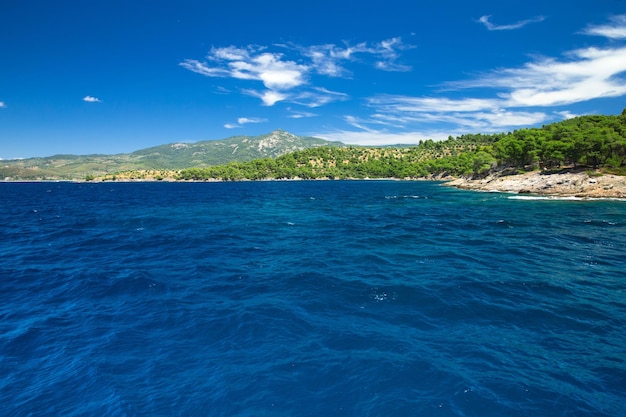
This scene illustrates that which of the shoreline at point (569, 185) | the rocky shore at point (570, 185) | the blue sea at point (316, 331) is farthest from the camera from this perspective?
the rocky shore at point (570, 185)

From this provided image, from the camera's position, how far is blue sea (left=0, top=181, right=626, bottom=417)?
395 inches

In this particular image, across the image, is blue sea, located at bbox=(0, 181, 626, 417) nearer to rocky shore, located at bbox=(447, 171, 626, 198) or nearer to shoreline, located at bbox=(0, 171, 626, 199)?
shoreline, located at bbox=(0, 171, 626, 199)

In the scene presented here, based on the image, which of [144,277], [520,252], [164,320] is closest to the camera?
[164,320]

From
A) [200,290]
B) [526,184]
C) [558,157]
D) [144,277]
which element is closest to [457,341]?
[200,290]

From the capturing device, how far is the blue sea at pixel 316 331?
10.0m

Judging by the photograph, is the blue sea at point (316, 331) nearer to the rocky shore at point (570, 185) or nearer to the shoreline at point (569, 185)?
the shoreline at point (569, 185)

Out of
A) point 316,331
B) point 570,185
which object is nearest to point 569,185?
point 570,185

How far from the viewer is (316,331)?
46.5 ft

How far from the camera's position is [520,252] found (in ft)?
95.2

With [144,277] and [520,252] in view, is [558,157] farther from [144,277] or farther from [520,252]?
[144,277]

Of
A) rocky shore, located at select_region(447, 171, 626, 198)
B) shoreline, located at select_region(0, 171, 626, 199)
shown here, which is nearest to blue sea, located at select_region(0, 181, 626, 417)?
shoreline, located at select_region(0, 171, 626, 199)

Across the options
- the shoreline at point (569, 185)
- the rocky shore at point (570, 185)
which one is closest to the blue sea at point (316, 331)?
the shoreline at point (569, 185)

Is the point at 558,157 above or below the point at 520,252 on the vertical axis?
above

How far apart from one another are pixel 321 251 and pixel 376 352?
58.2 ft
